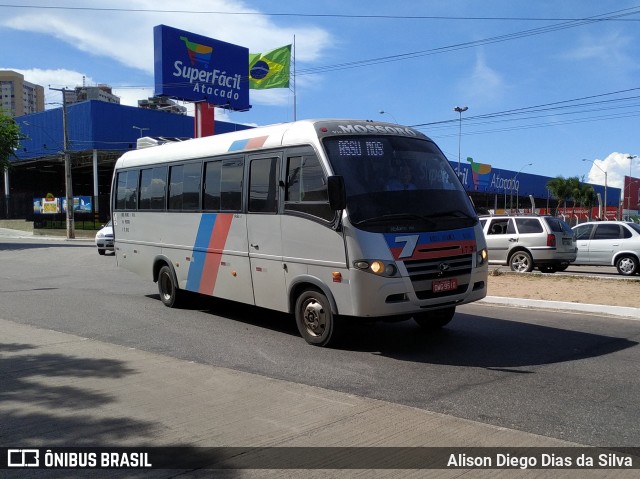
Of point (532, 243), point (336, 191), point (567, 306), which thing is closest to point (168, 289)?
point (336, 191)

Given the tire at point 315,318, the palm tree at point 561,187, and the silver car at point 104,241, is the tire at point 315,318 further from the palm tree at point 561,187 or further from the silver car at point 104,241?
the palm tree at point 561,187

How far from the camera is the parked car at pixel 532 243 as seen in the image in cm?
1636

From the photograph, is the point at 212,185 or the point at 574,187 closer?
the point at 212,185

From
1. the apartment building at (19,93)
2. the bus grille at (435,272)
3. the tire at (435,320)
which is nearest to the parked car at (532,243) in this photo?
the tire at (435,320)

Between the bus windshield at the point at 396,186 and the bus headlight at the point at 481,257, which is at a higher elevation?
the bus windshield at the point at 396,186

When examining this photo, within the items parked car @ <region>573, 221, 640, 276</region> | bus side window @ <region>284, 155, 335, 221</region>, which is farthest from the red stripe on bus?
parked car @ <region>573, 221, 640, 276</region>

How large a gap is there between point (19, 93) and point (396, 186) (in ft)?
355

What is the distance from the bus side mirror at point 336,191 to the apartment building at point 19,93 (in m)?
99.9

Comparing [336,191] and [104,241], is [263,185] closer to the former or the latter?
[336,191]

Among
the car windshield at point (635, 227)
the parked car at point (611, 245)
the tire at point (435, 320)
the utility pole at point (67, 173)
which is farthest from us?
the utility pole at point (67, 173)

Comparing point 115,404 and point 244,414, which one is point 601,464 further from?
point 115,404

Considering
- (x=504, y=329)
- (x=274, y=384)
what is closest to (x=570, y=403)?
(x=274, y=384)

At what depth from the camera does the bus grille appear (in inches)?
279

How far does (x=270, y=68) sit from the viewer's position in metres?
39.6
